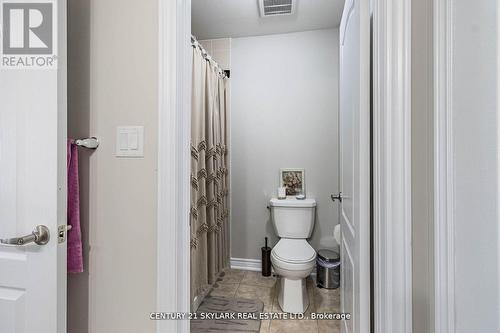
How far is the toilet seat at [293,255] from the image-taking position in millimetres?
1826

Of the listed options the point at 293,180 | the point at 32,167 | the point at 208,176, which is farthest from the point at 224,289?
the point at 32,167

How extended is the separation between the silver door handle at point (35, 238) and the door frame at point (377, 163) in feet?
1.11

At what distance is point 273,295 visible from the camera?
6.94 feet

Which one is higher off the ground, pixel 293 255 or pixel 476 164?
pixel 476 164

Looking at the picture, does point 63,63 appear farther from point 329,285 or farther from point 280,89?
point 329,285

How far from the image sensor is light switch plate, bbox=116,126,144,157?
0.99m

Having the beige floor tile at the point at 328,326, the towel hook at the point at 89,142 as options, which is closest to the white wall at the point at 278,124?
the beige floor tile at the point at 328,326

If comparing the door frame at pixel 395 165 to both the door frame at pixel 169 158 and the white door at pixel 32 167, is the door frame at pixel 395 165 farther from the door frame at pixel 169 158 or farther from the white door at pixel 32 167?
the white door at pixel 32 167

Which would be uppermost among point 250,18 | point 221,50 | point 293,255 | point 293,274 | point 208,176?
point 250,18

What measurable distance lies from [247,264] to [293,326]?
3.13ft

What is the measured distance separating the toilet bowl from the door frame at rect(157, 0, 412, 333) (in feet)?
3.09

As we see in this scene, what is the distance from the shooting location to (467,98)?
672 mm
